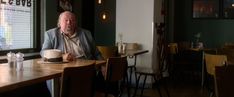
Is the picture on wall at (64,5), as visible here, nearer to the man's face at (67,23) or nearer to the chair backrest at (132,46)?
the chair backrest at (132,46)

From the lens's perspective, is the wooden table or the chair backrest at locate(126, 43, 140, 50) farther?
the chair backrest at locate(126, 43, 140, 50)

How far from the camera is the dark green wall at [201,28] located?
27.6 ft

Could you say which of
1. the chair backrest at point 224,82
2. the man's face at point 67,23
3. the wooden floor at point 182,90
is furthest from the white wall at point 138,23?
A: the chair backrest at point 224,82

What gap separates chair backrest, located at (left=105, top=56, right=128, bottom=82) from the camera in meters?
3.11

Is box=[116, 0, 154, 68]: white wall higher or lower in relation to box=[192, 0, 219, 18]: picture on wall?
lower

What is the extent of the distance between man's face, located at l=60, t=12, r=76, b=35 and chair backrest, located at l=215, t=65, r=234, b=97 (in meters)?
1.59

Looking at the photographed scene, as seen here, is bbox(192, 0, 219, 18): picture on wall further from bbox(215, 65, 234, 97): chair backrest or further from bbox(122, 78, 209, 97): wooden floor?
bbox(215, 65, 234, 97): chair backrest

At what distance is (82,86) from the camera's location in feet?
7.82

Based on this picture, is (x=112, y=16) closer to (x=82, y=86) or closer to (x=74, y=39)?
(x=74, y=39)

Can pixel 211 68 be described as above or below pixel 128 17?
below

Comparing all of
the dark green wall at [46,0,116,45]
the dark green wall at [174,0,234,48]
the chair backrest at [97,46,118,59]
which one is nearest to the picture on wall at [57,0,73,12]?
the dark green wall at [46,0,116,45]

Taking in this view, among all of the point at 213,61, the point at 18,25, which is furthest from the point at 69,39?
the point at 213,61

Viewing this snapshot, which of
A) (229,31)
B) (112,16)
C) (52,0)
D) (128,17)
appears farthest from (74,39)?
(229,31)

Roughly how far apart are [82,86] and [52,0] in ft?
10.9
